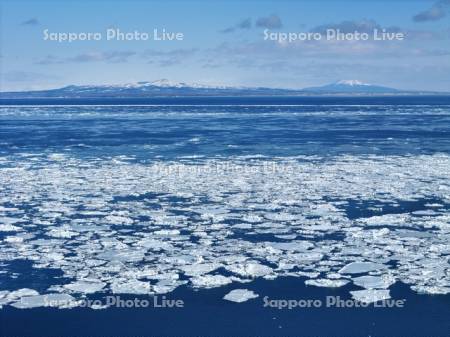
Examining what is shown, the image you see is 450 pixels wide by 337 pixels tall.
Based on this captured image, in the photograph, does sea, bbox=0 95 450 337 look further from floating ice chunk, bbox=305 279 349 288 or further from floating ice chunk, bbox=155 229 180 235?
floating ice chunk, bbox=155 229 180 235

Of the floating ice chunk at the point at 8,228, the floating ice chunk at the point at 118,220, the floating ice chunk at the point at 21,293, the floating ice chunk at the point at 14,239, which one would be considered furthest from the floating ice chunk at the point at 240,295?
the floating ice chunk at the point at 8,228

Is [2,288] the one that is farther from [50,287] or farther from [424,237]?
[424,237]

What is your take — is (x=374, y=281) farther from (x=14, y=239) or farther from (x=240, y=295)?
(x=14, y=239)

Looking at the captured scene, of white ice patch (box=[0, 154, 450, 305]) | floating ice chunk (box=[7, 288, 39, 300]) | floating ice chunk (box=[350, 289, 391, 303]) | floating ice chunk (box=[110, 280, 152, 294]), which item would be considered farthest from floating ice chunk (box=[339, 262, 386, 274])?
floating ice chunk (box=[7, 288, 39, 300])

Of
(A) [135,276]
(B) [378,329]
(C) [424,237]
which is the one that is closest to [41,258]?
(A) [135,276]

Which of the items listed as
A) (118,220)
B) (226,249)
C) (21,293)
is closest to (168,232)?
(118,220)

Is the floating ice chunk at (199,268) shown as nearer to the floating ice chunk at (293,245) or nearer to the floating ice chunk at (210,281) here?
the floating ice chunk at (210,281)
